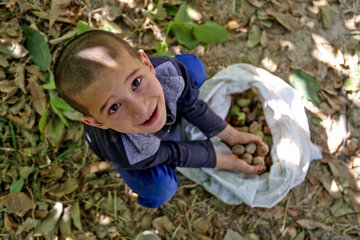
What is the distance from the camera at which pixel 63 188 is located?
5.26ft

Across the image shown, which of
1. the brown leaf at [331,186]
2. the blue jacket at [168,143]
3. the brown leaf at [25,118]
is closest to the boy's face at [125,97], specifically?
the blue jacket at [168,143]

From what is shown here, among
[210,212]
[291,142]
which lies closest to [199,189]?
[210,212]

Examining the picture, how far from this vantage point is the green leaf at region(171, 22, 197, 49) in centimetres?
172

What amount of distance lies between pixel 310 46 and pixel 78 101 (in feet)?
4.60

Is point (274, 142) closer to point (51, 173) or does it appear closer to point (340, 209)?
point (340, 209)

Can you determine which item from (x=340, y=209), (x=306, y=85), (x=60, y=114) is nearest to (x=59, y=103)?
(x=60, y=114)

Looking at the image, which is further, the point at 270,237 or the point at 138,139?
the point at 270,237

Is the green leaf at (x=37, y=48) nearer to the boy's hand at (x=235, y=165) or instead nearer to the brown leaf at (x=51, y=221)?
the brown leaf at (x=51, y=221)

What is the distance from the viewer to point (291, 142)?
151cm

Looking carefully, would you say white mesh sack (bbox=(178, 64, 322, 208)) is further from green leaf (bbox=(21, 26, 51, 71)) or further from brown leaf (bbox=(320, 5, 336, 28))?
green leaf (bbox=(21, 26, 51, 71))

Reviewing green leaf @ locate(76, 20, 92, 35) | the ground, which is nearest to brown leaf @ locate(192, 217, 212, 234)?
the ground

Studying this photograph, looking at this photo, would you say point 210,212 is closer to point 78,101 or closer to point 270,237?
point 270,237

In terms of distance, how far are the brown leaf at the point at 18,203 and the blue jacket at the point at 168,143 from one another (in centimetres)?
60

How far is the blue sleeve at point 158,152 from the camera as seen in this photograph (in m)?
1.11
